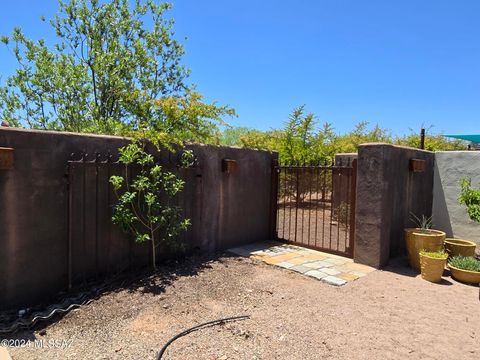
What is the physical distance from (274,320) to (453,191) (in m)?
5.76

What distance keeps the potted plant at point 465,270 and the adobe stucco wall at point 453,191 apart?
92.1 inches

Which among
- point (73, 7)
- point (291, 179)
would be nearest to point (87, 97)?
point (73, 7)

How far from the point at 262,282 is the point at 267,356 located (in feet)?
6.08

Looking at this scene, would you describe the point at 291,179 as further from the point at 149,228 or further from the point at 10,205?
the point at 10,205

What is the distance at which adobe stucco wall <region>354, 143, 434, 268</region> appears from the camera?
18.4ft

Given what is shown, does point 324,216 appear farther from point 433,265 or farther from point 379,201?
point 433,265

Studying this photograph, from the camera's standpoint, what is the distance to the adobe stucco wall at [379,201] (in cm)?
562

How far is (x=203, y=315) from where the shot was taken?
3855 millimetres

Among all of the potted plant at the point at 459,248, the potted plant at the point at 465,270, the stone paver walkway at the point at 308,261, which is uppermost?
the potted plant at the point at 459,248

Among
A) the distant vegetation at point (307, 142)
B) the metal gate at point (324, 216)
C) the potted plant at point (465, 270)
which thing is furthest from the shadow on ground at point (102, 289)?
the distant vegetation at point (307, 142)

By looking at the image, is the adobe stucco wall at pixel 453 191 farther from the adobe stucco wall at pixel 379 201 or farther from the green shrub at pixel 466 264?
the green shrub at pixel 466 264

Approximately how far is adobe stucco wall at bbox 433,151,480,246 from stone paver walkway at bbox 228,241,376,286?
301cm

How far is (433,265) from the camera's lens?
5.14 meters

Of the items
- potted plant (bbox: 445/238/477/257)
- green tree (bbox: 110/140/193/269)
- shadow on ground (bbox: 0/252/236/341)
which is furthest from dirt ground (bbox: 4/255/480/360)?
potted plant (bbox: 445/238/477/257)
